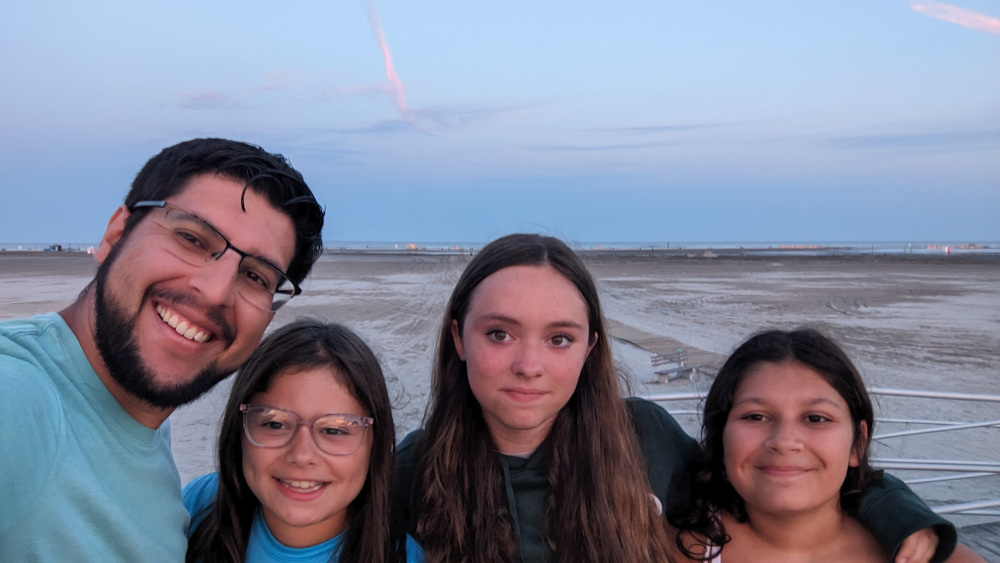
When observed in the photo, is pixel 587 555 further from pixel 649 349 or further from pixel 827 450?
pixel 649 349

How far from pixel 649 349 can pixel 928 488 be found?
6031mm

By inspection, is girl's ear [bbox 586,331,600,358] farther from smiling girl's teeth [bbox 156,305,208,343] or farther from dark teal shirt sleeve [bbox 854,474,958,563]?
smiling girl's teeth [bbox 156,305,208,343]

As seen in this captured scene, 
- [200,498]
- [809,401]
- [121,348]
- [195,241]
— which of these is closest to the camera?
[121,348]

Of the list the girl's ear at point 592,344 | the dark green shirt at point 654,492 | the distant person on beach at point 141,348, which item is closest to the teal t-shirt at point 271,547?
the dark green shirt at point 654,492

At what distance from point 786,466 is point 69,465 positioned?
2.41 metres

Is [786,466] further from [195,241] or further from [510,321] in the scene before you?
[195,241]

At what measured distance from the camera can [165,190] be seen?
2078 millimetres

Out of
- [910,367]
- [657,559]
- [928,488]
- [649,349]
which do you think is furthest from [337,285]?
[657,559]

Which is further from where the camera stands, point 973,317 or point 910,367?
point 973,317

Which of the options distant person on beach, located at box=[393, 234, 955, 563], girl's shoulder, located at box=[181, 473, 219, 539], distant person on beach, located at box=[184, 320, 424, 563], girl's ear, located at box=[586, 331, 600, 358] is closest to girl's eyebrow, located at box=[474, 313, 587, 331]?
distant person on beach, located at box=[393, 234, 955, 563]

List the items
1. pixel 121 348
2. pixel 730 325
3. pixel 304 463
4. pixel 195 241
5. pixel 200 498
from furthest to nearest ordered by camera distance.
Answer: pixel 730 325
pixel 200 498
pixel 304 463
pixel 195 241
pixel 121 348

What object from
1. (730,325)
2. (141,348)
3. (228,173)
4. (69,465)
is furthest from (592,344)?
(730,325)

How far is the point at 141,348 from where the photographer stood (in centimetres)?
194

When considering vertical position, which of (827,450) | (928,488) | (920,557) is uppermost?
(827,450)
